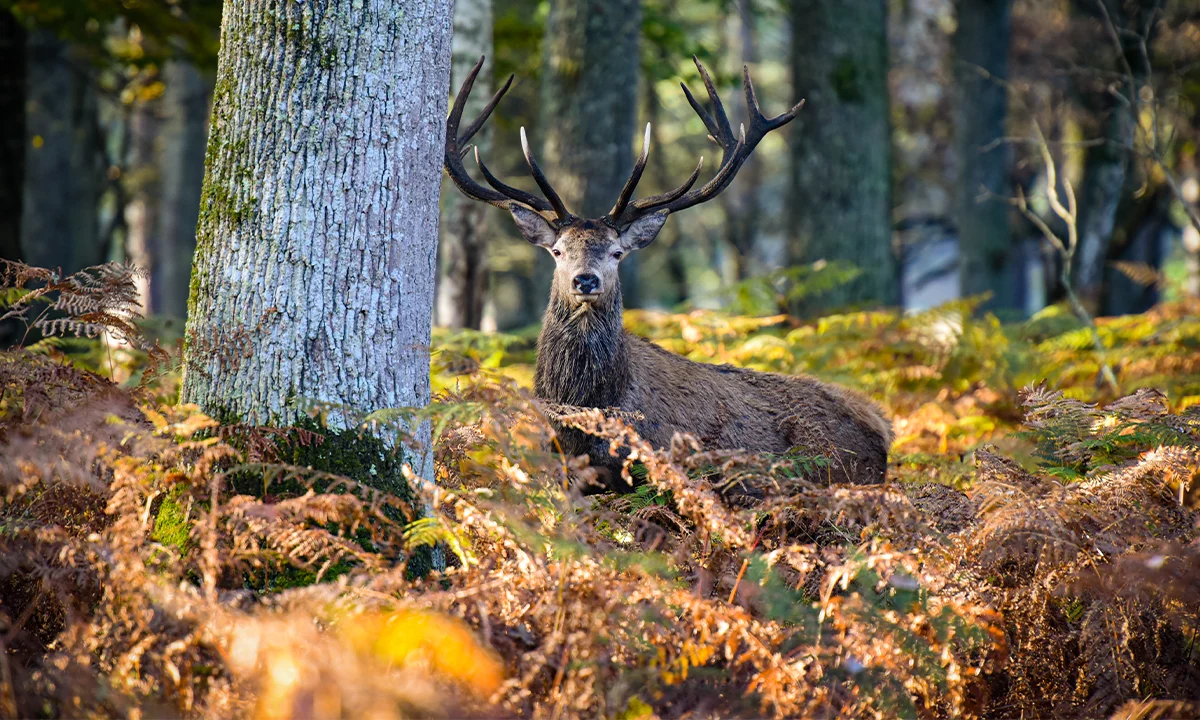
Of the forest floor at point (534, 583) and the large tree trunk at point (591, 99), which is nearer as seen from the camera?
the forest floor at point (534, 583)

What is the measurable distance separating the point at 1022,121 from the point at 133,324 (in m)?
20.8

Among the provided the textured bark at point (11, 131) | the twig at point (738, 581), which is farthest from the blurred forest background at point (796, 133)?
the twig at point (738, 581)

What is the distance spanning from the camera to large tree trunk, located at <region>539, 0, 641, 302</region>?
10555 mm

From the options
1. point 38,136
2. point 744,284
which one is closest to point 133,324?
point 744,284

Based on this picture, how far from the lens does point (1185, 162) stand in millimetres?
19875

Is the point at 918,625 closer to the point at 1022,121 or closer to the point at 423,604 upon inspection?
the point at 423,604

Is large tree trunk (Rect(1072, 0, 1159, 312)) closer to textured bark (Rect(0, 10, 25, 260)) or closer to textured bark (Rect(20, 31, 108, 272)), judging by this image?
textured bark (Rect(0, 10, 25, 260))

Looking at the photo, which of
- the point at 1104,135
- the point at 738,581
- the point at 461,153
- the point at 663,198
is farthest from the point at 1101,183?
the point at 738,581

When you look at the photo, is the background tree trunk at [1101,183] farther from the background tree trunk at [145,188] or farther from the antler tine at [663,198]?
the background tree trunk at [145,188]

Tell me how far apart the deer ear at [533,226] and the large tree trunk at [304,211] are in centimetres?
237

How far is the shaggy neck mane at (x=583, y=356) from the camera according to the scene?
6.20 meters

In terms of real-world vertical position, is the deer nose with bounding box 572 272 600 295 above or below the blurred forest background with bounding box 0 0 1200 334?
below

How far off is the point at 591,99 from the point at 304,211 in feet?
22.6

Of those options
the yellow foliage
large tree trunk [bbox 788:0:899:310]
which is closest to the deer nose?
the yellow foliage
